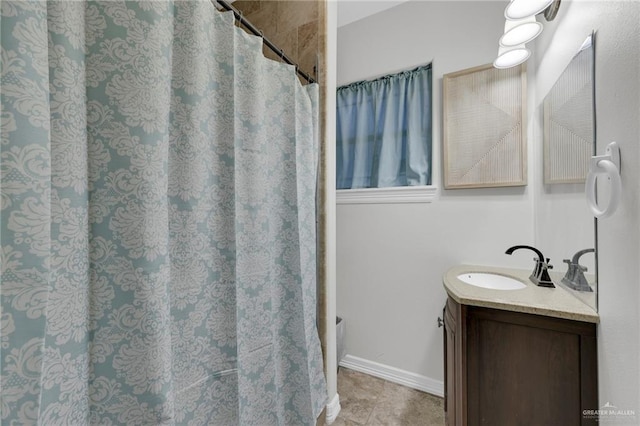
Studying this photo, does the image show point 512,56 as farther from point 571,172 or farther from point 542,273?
point 542,273

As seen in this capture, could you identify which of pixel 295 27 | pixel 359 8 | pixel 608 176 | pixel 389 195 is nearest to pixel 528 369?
pixel 608 176

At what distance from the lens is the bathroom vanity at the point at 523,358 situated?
0.83 m

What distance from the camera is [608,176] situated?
0.70 meters

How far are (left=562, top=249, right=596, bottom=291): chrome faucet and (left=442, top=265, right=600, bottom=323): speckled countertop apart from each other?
0.04 metres

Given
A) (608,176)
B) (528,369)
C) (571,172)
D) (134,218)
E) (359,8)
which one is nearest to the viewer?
(134,218)

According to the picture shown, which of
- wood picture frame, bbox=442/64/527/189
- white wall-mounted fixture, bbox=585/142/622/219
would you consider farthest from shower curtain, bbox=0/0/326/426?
wood picture frame, bbox=442/64/527/189

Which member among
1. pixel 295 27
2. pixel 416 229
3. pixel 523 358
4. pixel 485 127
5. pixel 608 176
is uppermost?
pixel 295 27

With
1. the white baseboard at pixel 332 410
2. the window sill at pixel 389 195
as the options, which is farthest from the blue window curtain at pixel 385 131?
the white baseboard at pixel 332 410

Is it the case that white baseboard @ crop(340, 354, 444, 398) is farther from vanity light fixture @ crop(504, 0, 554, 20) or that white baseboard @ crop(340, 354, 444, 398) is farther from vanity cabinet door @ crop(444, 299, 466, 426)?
vanity light fixture @ crop(504, 0, 554, 20)

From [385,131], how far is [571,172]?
3.67 ft

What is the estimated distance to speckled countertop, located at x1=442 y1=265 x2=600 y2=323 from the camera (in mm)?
835

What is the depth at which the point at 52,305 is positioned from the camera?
505 millimetres

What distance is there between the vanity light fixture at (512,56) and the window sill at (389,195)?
76 cm

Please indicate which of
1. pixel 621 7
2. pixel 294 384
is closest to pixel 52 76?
pixel 294 384
